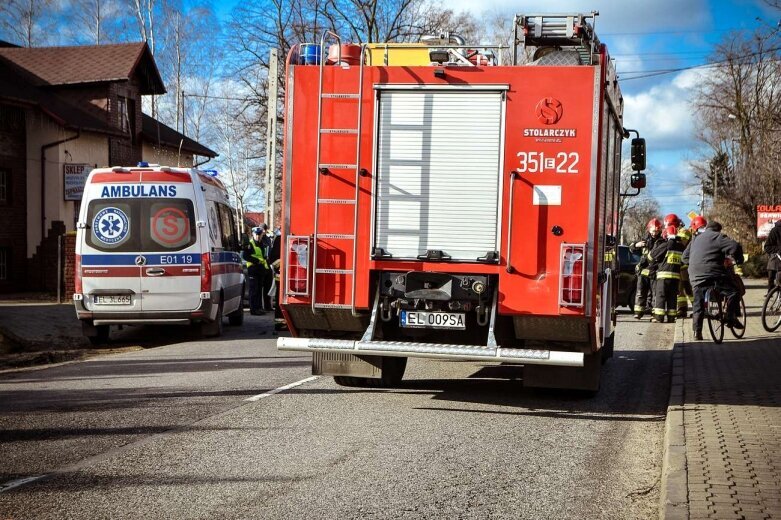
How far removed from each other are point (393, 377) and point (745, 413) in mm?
3497

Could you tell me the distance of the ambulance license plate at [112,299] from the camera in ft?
48.9

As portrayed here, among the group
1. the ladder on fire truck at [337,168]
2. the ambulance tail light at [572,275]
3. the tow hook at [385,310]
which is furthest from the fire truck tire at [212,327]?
the ambulance tail light at [572,275]

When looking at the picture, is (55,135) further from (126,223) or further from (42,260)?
(126,223)

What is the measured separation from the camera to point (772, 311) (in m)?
17.1

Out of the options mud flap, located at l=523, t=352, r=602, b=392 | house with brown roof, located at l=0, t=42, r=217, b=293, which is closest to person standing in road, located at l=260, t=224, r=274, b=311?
house with brown roof, located at l=0, t=42, r=217, b=293

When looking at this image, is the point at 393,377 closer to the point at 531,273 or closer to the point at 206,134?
the point at 531,273

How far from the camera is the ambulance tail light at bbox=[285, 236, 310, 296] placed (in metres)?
9.00

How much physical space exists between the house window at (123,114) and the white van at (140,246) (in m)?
24.7

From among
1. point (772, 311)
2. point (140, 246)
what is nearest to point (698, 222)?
point (772, 311)

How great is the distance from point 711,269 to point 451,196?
7844 mm

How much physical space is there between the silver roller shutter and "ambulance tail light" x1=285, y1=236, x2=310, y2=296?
2.26ft

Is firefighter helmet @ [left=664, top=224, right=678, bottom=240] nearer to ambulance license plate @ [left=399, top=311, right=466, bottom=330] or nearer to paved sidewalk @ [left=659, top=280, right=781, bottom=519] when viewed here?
paved sidewalk @ [left=659, top=280, right=781, bottom=519]

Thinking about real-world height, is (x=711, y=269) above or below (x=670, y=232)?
below

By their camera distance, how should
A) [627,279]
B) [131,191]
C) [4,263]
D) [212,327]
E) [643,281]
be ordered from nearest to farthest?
[131,191], [212,327], [643,281], [627,279], [4,263]
